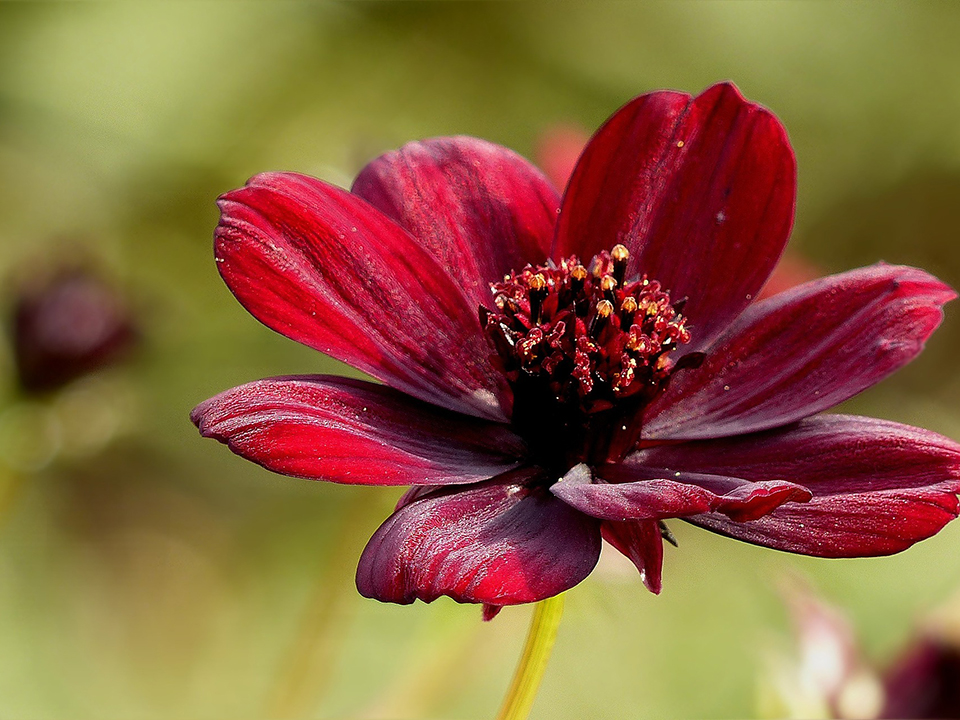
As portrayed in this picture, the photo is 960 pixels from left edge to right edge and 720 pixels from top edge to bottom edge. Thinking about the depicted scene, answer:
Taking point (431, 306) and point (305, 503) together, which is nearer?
point (431, 306)

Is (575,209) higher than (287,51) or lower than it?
higher

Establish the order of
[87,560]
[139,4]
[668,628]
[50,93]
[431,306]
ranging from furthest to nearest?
[139,4], [50,93], [87,560], [668,628], [431,306]

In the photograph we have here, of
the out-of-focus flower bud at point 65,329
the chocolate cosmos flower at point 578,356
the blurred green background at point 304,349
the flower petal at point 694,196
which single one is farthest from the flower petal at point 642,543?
→ the out-of-focus flower bud at point 65,329

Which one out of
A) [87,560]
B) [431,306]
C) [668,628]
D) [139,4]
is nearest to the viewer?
[431,306]

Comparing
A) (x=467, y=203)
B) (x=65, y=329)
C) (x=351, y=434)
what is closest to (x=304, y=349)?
(x=65, y=329)

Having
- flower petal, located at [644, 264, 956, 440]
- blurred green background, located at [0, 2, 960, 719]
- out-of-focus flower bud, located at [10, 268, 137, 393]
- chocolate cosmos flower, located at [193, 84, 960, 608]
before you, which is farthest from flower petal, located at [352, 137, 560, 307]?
out-of-focus flower bud, located at [10, 268, 137, 393]

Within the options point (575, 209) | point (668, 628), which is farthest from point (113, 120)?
point (575, 209)

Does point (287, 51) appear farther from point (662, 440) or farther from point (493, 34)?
point (662, 440)

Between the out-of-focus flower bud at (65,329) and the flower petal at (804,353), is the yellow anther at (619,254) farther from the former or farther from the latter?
the out-of-focus flower bud at (65,329)
